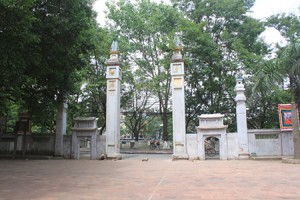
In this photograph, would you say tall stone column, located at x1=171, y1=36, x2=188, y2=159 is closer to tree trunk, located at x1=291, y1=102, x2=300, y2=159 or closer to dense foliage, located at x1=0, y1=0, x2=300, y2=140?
dense foliage, located at x1=0, y1=0, x2=300, y2=140

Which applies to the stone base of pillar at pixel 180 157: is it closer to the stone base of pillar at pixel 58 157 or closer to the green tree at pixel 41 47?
the stone base of pillar at pixel 58 157

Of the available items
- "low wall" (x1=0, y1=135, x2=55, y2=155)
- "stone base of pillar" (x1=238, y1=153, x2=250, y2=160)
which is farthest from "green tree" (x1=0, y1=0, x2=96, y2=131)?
"stone base of pillar" (x1=238, y1=153, x2=250, y2=160)

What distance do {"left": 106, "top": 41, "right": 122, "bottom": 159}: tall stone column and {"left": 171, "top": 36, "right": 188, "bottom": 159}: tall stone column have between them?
11.3 ft

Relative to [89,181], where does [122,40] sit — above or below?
above

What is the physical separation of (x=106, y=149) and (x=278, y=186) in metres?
11.2

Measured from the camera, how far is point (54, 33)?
11680mm

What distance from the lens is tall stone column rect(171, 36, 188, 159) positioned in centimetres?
1565

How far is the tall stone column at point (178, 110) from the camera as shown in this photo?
15.6 m

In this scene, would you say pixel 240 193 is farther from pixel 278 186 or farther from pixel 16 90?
pixel 16 90

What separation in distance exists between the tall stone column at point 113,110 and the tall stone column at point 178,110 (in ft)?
11.3

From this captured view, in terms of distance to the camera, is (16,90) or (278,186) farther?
(16,90)

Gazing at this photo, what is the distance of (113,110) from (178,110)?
3.96 metres

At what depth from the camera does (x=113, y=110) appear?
16641 mm

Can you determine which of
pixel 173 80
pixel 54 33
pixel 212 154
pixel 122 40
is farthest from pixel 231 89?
pixel 54 33
